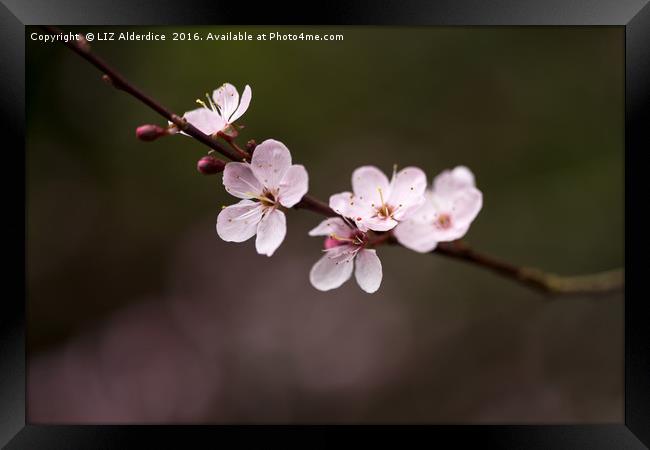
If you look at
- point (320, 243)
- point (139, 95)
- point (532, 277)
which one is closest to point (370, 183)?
point (139, 95)

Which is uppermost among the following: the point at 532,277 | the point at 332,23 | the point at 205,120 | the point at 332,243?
the point at 332,23

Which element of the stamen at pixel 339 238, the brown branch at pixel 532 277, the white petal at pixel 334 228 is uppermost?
the white petal at pixel 334 228

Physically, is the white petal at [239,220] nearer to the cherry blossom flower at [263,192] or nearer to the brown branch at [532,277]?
the cherry blossom flower at [263,192]

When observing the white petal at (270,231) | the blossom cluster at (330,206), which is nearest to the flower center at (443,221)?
the blossom cluster at (330,206)

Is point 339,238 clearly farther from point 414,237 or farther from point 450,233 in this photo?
point 450,233

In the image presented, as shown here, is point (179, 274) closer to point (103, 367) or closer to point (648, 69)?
point (103, 367)

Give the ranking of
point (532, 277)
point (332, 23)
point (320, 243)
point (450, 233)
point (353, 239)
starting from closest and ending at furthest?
point (353, 239), point (450, 233), point (332, 23), point (532, 277), point (320, 243)
